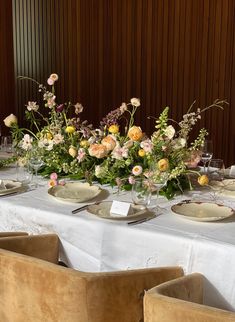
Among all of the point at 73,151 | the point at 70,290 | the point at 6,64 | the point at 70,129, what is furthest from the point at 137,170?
the point at 6,64

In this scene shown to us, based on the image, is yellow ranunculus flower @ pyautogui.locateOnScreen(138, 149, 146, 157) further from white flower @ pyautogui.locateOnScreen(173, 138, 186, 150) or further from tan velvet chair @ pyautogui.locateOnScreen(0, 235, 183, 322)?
tan velvet chair @ pyautogui.locateOnScreen(0, 235, 183, 322)

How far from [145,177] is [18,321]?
850 mm

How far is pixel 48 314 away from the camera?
5.90 ft

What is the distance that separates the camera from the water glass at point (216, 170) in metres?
2.75

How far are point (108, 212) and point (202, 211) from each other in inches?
15.5

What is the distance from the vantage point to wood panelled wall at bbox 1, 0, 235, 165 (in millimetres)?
4996

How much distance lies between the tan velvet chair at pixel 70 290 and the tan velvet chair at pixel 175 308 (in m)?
0.14

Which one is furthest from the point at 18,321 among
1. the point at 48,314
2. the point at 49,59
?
the point at 49,59

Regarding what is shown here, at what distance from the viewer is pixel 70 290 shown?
1703mm

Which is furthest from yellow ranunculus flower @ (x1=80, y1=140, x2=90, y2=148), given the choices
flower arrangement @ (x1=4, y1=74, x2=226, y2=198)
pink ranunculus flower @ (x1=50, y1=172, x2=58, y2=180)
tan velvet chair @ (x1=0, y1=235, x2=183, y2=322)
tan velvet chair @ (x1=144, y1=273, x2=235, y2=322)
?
tan velvet chair @ (x1=144, y1=273, x2=235, y2=322)

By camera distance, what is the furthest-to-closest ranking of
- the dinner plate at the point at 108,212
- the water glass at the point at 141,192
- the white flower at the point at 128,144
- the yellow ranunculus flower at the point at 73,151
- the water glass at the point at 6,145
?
the water glass at the point at 6,145 → the yellow ranunculus flower at the point at 73,151 → the white flower at the point at 128,144 → the water glass at the point at 141,192 → the dinner plate at the point at 108,212

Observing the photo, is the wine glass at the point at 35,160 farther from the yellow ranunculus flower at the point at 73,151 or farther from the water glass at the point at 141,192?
the water glass at the point at 141,192

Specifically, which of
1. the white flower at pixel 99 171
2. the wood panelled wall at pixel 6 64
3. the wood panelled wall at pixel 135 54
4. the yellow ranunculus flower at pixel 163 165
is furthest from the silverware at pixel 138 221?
the wood panelled wall at pixel 6 64

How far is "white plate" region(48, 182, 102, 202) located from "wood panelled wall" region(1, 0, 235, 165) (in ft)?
8.93
